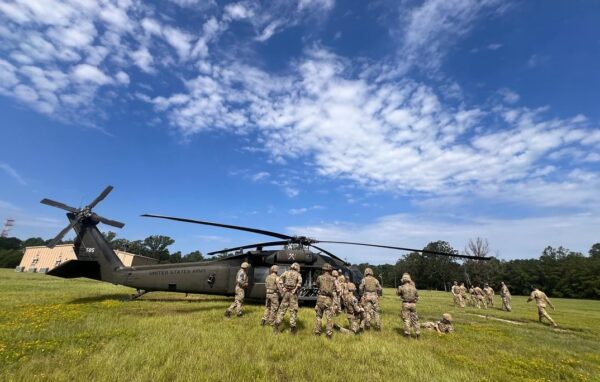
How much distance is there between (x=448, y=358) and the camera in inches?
324

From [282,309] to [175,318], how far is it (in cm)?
402

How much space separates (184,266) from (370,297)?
28.5 ft

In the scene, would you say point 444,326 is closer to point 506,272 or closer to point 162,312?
point 162,312

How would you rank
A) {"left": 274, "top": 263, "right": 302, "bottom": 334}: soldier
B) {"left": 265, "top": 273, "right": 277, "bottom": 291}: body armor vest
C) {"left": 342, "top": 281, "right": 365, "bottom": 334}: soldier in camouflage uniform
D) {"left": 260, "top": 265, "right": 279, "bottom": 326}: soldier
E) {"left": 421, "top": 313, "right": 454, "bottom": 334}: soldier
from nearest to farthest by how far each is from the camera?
{"left": 274, "top": 263, "right": 302, "bottom": 334}: soldier → {"left": 342, "top": 281, "right": 365, "bottom": 334}: soldier in camouflage uniform → {"left": 260, "top": 265, "right": 279, "bottom": 326}: soldier → {"left": 265, "top": 273, "right": 277, "bottom": 291}: body armor vest → {"left": 421, "top": 313, "right": 454, "bottom": 334}: soldier

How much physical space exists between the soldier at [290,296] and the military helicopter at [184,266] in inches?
148

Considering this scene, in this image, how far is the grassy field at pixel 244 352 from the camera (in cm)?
624

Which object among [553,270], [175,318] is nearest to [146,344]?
[175,318]

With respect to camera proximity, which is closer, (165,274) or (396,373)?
(396,373)

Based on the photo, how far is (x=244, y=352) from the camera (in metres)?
7.70

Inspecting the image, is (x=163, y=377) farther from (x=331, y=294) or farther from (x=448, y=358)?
(x=448, y=358)

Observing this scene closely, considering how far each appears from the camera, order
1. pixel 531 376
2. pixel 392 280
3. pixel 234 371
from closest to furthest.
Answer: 1. pixel 234 371
2. pixel 531 376
3. pixel 392 280

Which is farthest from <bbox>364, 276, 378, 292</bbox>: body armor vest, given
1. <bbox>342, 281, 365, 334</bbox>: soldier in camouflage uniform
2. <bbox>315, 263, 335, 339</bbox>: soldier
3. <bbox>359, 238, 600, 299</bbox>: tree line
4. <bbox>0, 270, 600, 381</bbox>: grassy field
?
<bbox>359, 238, 600, 299</bbox>: tree line

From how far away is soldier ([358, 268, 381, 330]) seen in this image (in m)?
11.9

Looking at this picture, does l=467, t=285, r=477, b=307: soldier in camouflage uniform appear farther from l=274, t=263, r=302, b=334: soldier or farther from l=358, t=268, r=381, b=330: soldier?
l=274, t=263, r=302, b=334: soldier
